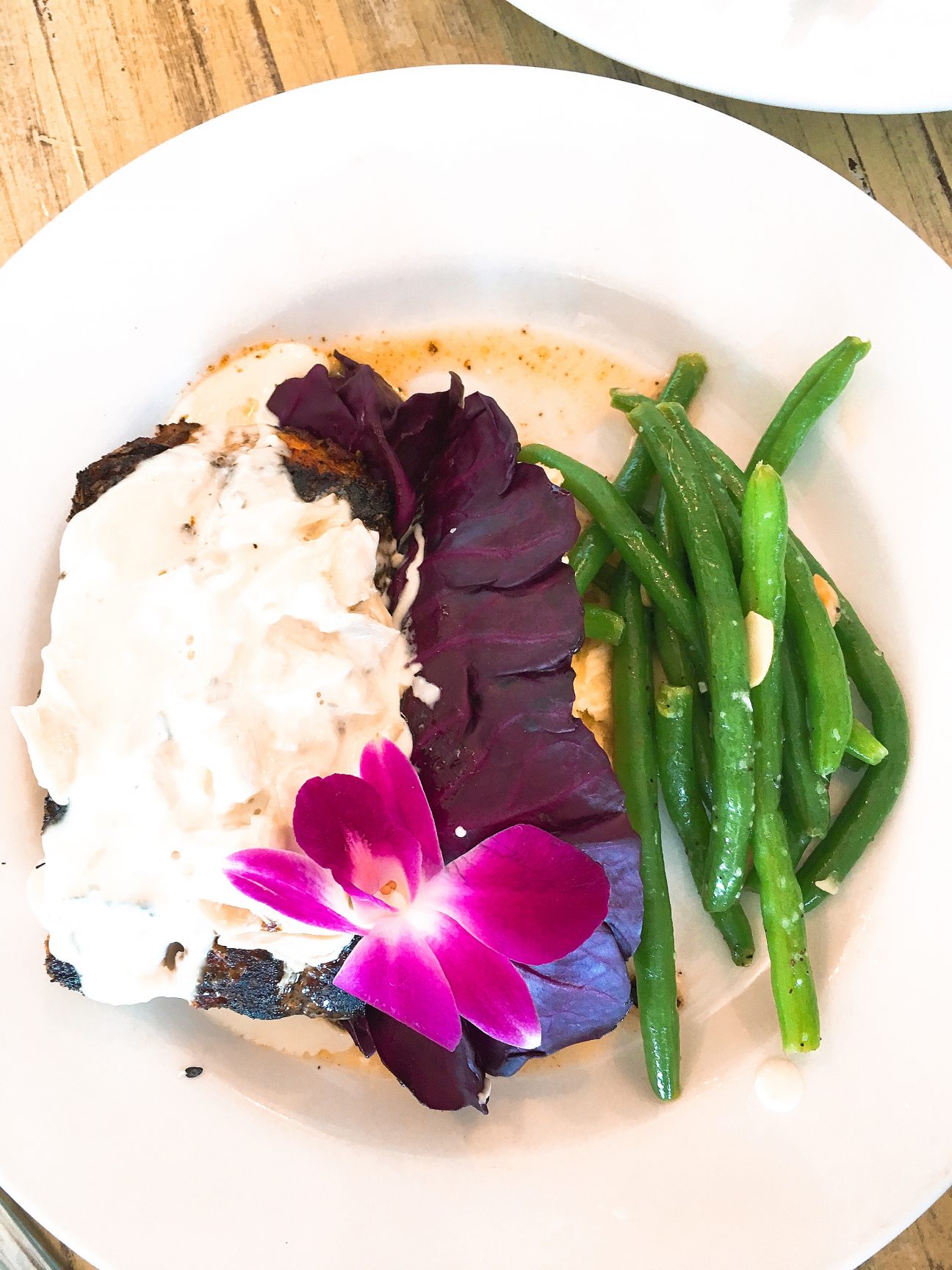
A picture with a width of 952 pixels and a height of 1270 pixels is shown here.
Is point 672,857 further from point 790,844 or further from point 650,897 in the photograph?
point 790,844

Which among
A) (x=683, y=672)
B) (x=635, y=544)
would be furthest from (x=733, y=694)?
(x=635, y=544)

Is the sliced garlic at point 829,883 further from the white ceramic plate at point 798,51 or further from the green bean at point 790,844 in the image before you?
the white ceramic plate at point 798,51

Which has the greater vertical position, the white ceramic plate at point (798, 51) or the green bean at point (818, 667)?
the white ceramic plate at point (798, 51)

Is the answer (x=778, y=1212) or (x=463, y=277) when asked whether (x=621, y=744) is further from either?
(x=463, y=277)

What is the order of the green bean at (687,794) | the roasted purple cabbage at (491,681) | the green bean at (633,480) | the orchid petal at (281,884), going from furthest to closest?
the green bean at (633,480)
the green bean at (687,794)
the roasted purple cabbage at (491,681)
the orchid petal at (281,884)

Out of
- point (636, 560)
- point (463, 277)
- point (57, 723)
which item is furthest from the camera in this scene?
point (463, 277)

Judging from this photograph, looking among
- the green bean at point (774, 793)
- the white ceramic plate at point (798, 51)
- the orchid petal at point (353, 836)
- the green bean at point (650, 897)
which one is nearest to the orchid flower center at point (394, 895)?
the orchid petal at point (353, 836)

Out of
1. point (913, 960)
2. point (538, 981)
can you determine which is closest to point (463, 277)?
point (538, 981)
